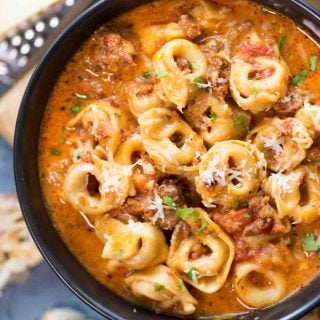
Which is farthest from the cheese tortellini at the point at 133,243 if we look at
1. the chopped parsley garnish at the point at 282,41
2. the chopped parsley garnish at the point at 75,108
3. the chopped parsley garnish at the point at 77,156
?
the chopped parsley garnish at the point at 282,41

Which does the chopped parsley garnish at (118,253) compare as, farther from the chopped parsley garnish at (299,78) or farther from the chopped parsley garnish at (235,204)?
the chopped parsley garnish at (299,78)

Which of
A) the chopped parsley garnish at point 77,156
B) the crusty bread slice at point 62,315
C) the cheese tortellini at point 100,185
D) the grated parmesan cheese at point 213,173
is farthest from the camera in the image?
the crusty bread slice at point 62,315

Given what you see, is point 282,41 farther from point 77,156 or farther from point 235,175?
point 77,156

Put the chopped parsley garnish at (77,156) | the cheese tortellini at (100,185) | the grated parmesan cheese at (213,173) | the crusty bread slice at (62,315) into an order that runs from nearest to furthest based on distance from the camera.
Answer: the grated parmesan cheese at (213,173) < the cheese tortellini at (100,185) < the chopped parsley garnish at (77,156) < the crusty bread slice at (62,315)

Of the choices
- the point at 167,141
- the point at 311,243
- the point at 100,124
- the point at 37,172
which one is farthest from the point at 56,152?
the point at 311,243

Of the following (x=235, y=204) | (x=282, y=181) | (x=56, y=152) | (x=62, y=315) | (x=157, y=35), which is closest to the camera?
(x=282, y=181)

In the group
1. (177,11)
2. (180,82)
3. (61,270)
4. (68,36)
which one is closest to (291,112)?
(180,82)

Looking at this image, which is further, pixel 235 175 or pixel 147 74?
pixel 147 74
